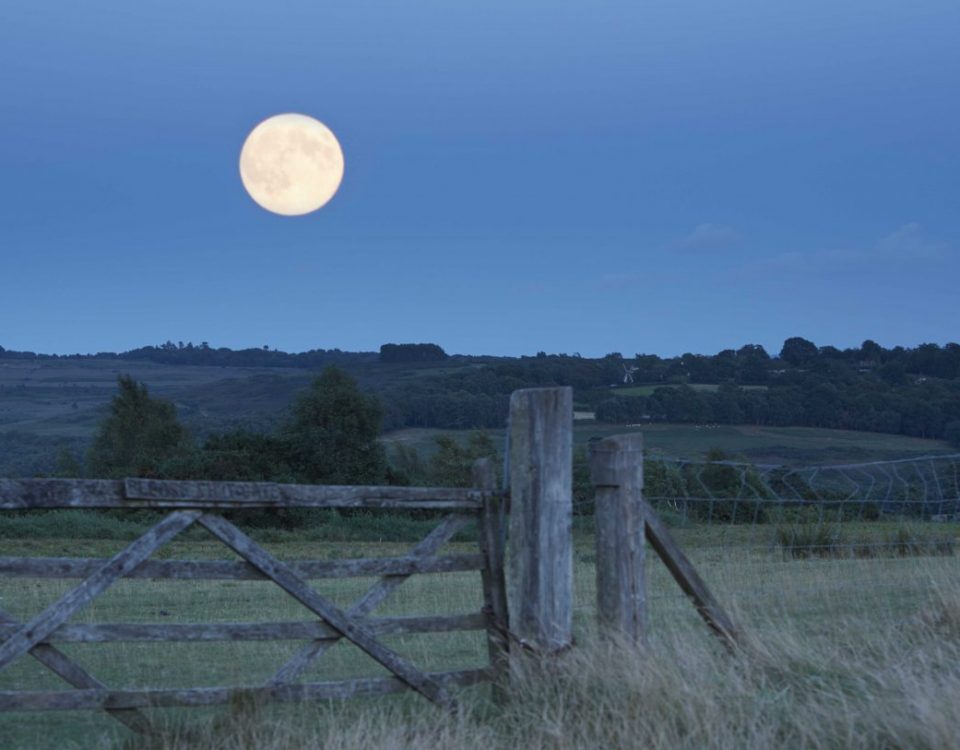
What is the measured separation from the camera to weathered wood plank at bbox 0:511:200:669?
20.7 ft

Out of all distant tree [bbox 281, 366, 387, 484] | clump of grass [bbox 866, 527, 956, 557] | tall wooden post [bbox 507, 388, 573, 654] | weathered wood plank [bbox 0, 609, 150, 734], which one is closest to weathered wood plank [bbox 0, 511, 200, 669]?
weathered wood plank [bbox 0, 609, 150, 734]

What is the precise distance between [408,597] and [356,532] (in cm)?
1286

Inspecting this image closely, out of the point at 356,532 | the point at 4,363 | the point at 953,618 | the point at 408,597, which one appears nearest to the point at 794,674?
the point at 953,618

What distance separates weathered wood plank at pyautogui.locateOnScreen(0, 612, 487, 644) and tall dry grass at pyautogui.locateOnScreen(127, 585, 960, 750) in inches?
18.3

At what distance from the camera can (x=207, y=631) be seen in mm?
6891

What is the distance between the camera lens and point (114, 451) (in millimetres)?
47469

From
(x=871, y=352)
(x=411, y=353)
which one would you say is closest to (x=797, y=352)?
(x=871, y=352)

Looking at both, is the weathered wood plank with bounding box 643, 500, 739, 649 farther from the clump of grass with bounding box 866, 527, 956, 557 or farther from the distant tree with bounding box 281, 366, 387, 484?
the distant tree with bounding box 281, 366, 387, 484

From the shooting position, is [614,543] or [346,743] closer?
[346,743]

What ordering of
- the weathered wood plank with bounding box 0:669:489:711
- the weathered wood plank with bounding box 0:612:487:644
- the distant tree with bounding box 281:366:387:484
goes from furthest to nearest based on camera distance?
1. the distant tree with bounding box 281:366:387:484
2. the weathered wood plank with bounding box 0:612:487:644
3. the weathered wood plank with bounding box 0:669:489:711

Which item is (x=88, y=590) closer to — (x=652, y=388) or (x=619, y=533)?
(x=619, y=533)

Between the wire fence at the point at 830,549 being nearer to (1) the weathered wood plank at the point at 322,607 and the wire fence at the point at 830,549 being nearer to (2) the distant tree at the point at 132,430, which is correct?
(1) the weathered wood plank at the point at 322,607

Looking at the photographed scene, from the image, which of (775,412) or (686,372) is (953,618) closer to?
(775,412)

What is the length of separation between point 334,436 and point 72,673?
28538 mm
